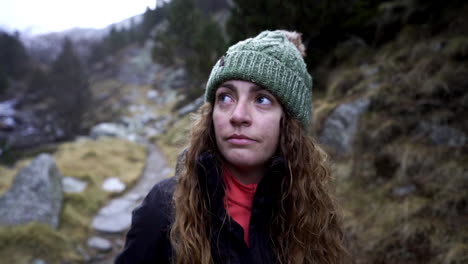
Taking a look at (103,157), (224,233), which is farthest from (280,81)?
(103,157)

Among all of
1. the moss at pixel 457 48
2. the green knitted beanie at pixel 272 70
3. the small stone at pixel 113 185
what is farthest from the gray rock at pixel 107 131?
the green knitted beanie at pixel 272 70

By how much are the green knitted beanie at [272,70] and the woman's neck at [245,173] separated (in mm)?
389

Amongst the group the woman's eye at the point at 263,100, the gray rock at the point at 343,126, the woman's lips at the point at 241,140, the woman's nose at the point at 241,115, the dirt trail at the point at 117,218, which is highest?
the woman's eye at the point at 263,100

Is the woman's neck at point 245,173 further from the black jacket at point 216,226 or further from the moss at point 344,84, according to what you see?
the moss at point 344,84

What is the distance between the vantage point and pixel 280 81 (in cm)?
149

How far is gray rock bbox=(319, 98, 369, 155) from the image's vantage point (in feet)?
14.7

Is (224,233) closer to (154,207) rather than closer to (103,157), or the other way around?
(154,207)

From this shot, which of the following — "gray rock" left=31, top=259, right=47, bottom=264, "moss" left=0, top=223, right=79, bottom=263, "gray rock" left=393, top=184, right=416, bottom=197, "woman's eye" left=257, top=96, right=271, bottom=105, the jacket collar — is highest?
"woman's eye" left=257, top=96, right=271, bottom=105

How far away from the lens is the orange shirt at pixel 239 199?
1.46 metres

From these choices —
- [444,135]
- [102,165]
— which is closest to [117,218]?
[102,165]

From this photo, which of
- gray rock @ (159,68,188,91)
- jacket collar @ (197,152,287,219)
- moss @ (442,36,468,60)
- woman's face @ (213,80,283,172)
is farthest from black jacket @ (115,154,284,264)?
gray rock @ (159,68,188,91)

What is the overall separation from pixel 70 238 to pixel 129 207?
5.36 feet

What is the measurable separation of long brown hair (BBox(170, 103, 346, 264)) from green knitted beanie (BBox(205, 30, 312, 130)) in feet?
0.35

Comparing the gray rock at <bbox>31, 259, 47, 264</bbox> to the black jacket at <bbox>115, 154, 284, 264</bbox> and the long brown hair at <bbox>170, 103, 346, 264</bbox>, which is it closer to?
the black jacket at <bbox>115, 154, 284, 264</bbox>
